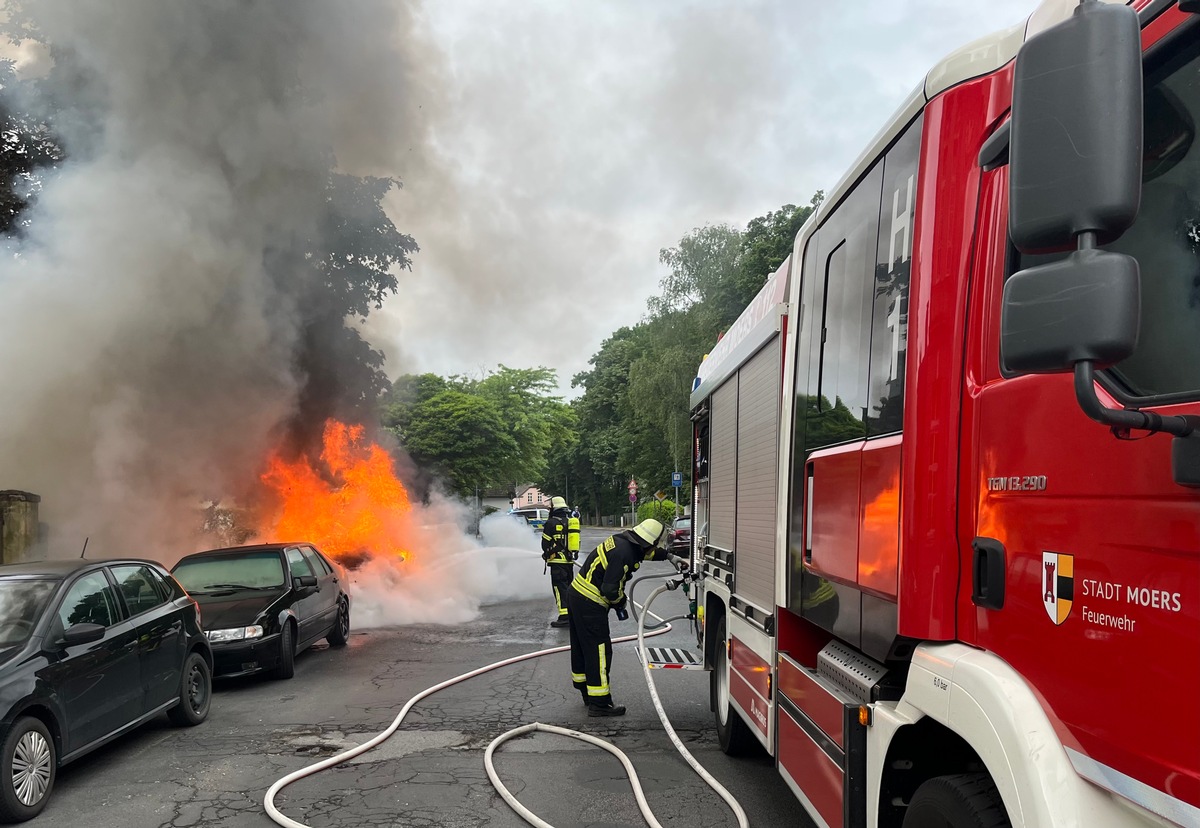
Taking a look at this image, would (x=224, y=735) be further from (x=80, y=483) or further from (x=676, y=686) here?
(x=80, y=483)

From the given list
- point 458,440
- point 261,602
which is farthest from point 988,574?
point 458,440

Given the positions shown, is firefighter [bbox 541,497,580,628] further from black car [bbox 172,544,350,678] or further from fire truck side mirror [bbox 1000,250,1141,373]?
fire truck side mirror [bbox 1000,250,1141,373]

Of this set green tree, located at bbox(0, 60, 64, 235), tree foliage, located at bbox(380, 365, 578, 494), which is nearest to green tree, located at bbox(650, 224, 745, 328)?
tree foliage, located at bbox(380, 365, 578, 494)

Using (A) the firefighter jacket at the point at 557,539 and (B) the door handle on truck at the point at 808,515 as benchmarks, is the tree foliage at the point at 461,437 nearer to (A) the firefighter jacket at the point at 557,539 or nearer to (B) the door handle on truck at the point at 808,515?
(A) the firefighter jacket at the point at 557,539

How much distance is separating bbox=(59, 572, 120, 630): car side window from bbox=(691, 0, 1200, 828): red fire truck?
4.52 m

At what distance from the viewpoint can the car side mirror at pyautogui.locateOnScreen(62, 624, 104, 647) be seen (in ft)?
17.1

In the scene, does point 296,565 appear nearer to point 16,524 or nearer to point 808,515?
point 16,524

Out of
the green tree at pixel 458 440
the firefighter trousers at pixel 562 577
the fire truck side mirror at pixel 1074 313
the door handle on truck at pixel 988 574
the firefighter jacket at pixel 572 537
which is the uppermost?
the green tree at pixel 458 440

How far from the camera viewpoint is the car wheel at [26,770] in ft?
14.9

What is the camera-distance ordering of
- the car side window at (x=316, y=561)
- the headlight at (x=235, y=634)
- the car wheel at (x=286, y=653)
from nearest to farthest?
1. the headlight at (x=235, y=634)
2. the car wheel at (x=286, y=653)
3. the car side window at (x=316, y=561)

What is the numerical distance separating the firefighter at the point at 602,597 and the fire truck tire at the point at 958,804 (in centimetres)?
442

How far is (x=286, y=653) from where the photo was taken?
8.59 meters

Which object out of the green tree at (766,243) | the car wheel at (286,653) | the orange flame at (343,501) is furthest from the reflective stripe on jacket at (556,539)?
the green tree at (766,243)

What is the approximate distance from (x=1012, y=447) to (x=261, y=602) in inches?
324
